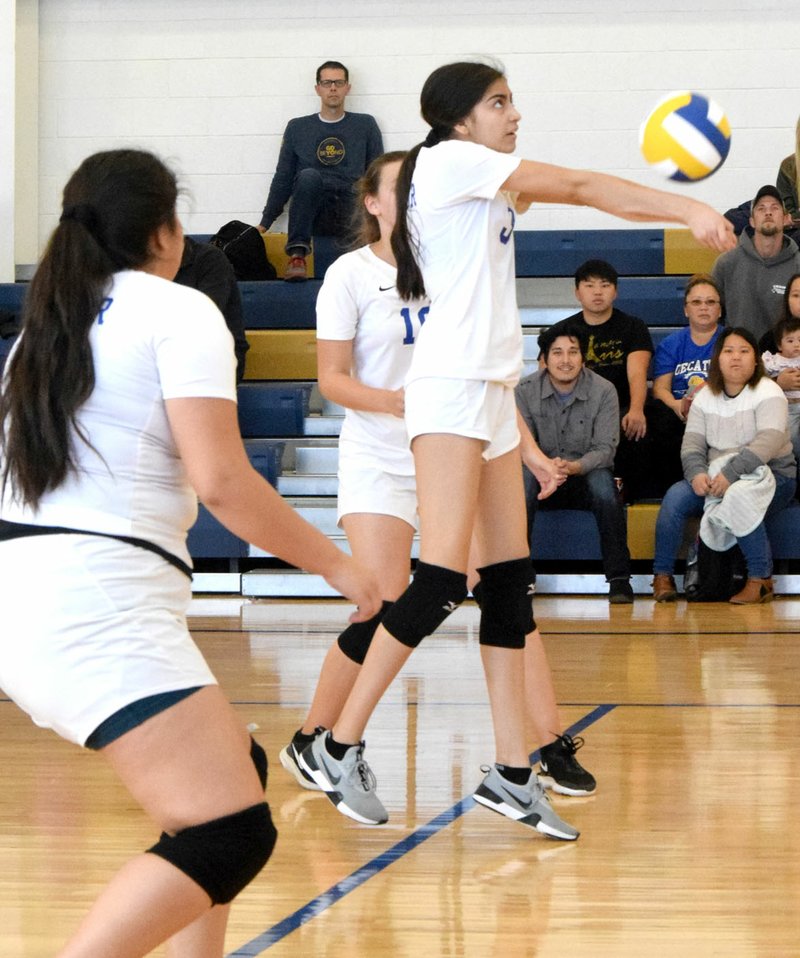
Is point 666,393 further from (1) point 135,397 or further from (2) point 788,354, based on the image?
(1) point 135,397

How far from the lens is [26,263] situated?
9914 millimetres

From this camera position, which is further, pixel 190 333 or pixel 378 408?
pixel 378 408

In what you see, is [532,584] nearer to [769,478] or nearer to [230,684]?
[230,684]

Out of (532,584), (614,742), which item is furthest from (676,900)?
(614,742)

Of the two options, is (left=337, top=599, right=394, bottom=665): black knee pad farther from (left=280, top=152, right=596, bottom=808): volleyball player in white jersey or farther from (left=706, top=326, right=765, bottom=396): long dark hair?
(left=706, top=326, right=765, bottom=396): long dark hair

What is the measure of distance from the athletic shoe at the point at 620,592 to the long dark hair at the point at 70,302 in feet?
17.0

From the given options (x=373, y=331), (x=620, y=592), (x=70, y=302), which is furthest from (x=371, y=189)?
(x=620, y=592)

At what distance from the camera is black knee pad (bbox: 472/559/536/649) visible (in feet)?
9.45

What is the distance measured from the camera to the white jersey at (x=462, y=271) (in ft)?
8.95

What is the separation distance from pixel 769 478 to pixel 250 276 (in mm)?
3793

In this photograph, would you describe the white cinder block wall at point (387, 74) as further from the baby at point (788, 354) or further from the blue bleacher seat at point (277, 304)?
the baby at point (788, 354)

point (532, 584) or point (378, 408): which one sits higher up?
point (378, 408)

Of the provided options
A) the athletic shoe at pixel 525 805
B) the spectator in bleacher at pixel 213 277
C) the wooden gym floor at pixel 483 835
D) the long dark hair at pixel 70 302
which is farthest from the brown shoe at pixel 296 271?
the long dark hair at pixel 70 302

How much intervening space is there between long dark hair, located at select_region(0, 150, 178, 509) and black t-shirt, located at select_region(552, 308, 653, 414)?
6.03 meters
